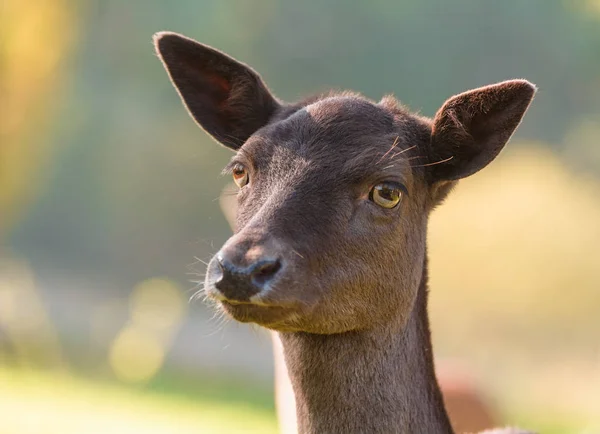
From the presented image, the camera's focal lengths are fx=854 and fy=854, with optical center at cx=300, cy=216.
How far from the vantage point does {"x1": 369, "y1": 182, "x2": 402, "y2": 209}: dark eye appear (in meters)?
4.79

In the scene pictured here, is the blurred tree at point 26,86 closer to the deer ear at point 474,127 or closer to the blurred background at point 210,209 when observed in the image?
the blurred background at point 210,209

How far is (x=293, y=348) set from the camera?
4.85 m

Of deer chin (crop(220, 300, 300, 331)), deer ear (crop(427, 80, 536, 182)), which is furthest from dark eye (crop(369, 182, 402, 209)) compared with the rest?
deer chin (crop(220, 300, 300, 331))

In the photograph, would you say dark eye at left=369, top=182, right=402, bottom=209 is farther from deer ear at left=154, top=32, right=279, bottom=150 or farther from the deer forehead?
deer ear at left=154, top=32, right=279, bottom=150

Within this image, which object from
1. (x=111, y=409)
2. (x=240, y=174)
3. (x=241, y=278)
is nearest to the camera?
(x=241, y=278)

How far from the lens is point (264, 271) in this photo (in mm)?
4148

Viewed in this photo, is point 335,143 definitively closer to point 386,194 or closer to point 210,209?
point 386,194

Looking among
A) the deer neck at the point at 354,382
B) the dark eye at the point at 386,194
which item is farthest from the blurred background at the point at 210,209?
the dark eye at the point at 386,194

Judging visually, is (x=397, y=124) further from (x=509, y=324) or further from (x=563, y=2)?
(x=563, y=2)

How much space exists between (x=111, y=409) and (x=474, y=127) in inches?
392

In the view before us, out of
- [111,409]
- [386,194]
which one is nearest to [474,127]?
[386,194]

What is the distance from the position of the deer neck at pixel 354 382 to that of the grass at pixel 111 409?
7.48m

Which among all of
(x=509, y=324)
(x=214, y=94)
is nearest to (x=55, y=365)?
(x=509, y=324)

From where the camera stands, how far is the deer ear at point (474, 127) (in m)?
5.04
